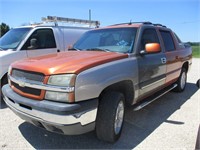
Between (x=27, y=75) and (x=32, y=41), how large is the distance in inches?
114

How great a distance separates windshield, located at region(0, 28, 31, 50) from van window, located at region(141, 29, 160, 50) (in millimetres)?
3384

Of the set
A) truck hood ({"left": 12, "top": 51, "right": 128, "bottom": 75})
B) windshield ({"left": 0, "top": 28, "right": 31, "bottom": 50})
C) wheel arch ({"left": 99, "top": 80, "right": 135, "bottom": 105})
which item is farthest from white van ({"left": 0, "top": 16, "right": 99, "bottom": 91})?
wheel arch ({"left": 99, "top": 80, "right": 135, "bottom": 105})

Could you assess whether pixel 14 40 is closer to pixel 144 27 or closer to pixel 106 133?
pixel 144 27

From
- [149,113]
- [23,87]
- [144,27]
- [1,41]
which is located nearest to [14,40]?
[1,41]

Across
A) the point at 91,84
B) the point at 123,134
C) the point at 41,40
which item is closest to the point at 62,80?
the point at 91,84

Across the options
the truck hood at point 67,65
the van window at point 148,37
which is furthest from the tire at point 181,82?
the truck hood at point 67,65

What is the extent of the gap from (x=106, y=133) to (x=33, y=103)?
1.13 meters

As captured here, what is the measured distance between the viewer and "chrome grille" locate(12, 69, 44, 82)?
2.86 metres

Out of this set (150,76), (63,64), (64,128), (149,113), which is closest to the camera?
(64,128)

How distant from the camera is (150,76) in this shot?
4.16m

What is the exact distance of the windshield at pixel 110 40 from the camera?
391cm

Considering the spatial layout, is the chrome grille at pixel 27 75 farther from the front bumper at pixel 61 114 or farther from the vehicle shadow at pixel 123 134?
the vehicle shadow at pixel 123 134

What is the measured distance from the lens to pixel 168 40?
17.8 feet

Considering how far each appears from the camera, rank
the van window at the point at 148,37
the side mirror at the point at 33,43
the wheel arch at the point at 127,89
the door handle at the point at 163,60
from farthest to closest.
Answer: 1. the side mirror at the point at 33,43
2. the door handle at the point at 163,60
3. the van window at the point at 148,37
4. the wheel arch at the point at 127,89
